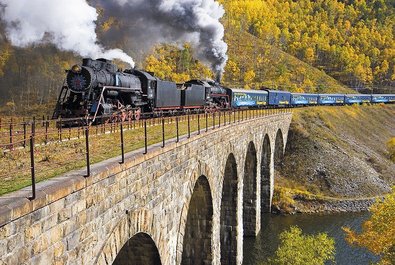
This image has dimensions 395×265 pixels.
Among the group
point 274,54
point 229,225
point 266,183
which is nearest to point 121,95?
point 229,225

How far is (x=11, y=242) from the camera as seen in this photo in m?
4.90

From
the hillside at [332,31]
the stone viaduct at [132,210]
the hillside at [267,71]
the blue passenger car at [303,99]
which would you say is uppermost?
the hillside at [332,31]

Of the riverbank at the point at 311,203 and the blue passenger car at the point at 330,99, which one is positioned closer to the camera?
the riverbank at the point at 311,203

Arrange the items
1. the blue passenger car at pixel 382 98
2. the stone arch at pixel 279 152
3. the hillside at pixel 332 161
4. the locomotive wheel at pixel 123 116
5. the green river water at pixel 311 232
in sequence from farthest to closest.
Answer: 1. the blue passenger car at pixel 382 98
2. the stone arch at pixel 279 152
3. the hillside at pixel 332 161
4. the green river water at pixel 311 232
5. the locomotive wheel at pixel 123 116

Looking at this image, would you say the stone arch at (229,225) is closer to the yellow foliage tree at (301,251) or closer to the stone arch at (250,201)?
the yellow foliage tree at (301,251)

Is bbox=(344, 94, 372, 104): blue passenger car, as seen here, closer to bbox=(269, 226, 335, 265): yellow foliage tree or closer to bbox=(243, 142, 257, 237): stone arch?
bbox=(243, 142, 257, 237): stone arch

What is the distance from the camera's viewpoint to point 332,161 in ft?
150

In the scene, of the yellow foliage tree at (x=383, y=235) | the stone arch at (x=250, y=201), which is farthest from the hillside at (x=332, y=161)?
the yellow foliage tree at (x=383, y=235)

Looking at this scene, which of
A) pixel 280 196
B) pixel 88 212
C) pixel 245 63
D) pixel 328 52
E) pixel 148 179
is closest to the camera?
pixel 88 212

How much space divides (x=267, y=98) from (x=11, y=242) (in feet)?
163

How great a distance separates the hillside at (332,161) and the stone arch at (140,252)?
3064 centimetres

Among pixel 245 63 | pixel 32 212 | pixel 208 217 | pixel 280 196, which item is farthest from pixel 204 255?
pixel 245 63

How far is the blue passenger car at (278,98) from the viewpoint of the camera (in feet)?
176

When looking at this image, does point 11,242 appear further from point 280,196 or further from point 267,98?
point 267,98
